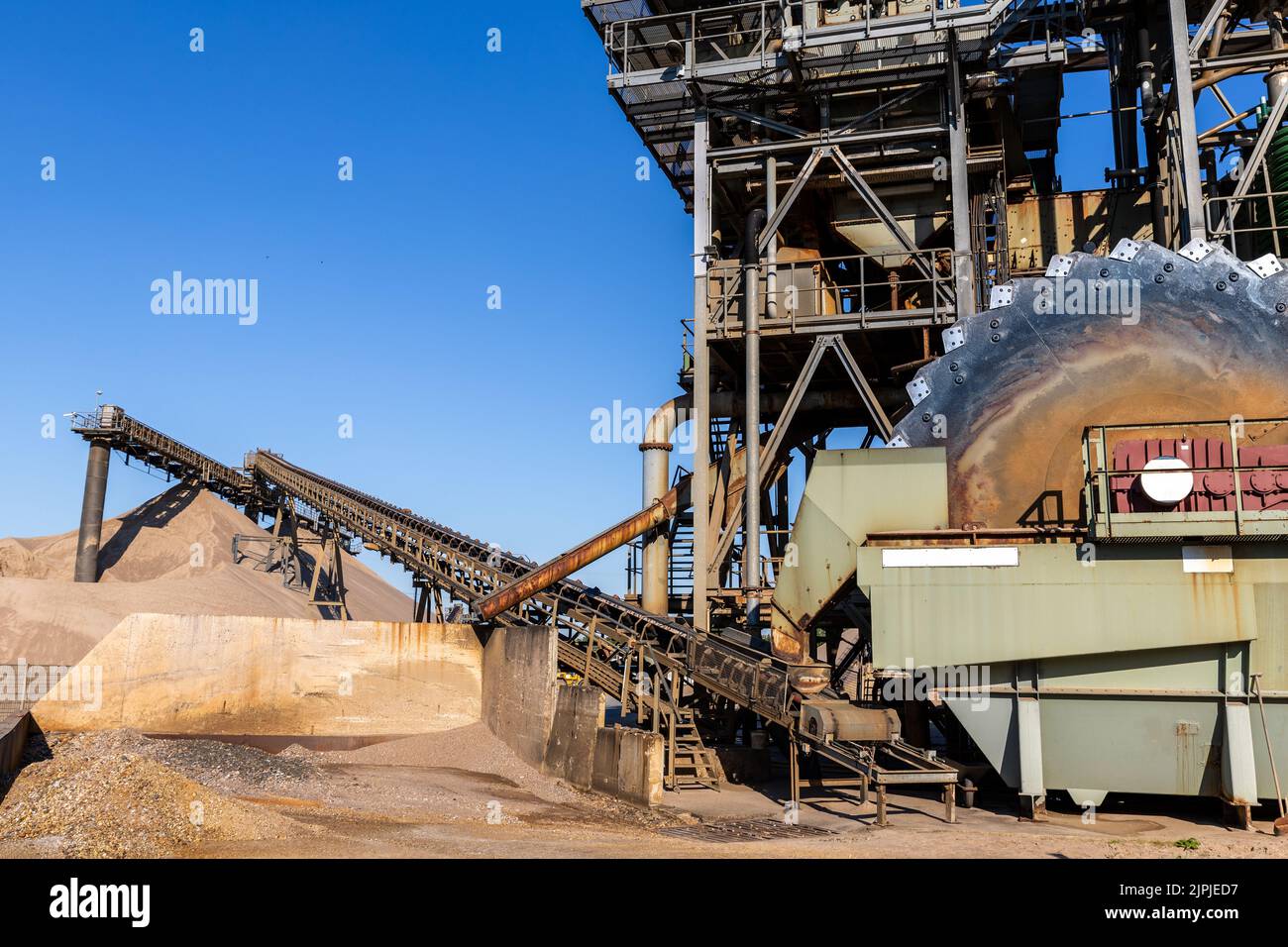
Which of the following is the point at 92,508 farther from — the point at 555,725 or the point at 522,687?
the point at 555,725

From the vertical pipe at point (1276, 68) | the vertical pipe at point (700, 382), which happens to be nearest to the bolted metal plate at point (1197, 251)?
the vertical pipe at point (1276, 68)

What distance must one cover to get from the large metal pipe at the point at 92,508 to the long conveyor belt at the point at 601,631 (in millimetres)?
11668

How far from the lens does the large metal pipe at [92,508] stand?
140ft

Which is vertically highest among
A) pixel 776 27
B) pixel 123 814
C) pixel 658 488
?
pixel 776 27

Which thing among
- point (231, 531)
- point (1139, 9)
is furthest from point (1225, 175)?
point (231, 531)

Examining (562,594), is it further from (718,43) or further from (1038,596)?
(718,43)

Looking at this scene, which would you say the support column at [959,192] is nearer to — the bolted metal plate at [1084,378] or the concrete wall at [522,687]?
the bolted metal plate at [1084,378]

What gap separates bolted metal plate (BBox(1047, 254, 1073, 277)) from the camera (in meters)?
14.3

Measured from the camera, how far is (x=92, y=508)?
140 ft

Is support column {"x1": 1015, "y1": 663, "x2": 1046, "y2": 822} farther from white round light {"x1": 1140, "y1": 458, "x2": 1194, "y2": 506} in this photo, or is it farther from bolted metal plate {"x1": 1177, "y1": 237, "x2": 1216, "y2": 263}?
bolted metal plate {"x1": 1177, "y1": 237, "x2": 1216, "y2": 263}

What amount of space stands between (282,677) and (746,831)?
40.2 feet

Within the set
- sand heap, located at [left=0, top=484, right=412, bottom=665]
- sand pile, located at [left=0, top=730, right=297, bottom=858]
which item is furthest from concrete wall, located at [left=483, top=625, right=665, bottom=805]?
sand heap, located at [left=0, top=484, right=412, bottom=665]

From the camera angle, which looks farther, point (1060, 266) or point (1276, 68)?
point (1276, 68)
